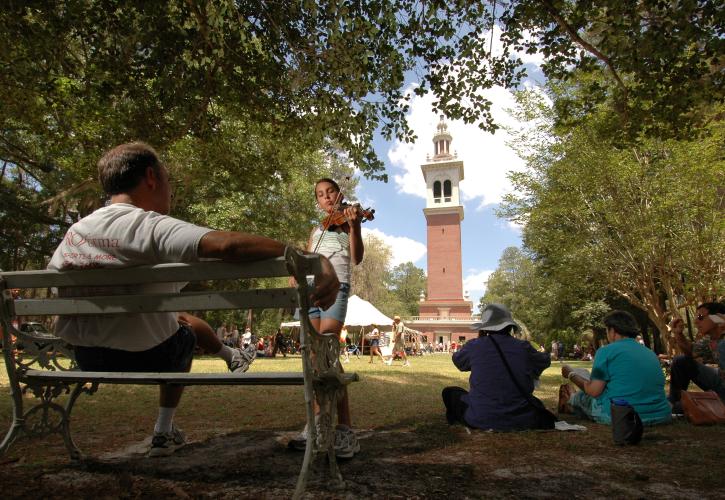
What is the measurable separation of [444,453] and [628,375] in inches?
70.0

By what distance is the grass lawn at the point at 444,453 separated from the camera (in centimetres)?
238

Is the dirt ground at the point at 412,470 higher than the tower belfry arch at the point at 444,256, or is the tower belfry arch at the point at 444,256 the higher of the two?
the tower belfry arch at the point at 444,256

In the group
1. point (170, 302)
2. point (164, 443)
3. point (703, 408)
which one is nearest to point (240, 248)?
point (170, 302)

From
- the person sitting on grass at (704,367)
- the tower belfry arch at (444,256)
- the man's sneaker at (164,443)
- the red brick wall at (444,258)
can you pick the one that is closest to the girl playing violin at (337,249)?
the man's sneaker at (164,443)

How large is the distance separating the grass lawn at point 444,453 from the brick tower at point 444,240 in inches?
2257

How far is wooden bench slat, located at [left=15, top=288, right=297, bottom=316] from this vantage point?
1971mm

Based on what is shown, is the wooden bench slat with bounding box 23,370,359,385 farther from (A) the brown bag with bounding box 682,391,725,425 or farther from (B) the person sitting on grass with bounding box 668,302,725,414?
(B) the person sitting on grass with bounding box 668,302,725,414

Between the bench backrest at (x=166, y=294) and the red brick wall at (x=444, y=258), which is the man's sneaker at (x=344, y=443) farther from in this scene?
the red brick wall at (x=444, y=258)

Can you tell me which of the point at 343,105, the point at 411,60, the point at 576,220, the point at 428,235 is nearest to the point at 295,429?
the point at 343,105

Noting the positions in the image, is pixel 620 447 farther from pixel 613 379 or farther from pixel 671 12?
pixel 671 12

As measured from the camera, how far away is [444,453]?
10.1 feet

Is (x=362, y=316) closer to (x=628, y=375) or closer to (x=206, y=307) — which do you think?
(x=628, y=375)

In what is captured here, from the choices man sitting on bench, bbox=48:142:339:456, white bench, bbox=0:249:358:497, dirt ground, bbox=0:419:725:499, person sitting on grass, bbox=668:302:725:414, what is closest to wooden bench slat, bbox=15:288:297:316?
white bench, bbox=0:249:358:497

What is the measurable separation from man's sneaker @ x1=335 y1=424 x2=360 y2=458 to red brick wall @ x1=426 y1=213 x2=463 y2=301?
6028 centimetres
